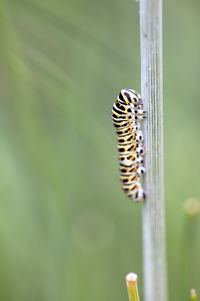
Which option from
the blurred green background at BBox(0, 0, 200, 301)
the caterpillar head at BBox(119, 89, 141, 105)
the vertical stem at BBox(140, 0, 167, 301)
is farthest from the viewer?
the blurred green background at BBox(0, 0, 200, 301)

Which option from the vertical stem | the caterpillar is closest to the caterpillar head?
the caterpillar

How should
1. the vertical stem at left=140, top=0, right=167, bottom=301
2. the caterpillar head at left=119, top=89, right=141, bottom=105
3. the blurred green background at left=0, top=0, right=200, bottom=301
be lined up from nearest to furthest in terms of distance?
the vertical stem at left=140, top=0, right=167, bottom=301 → the caterpillar head at left=119, top=89, right=141, bottom=105 → the blurred green background at left=0, top=0, right=200, bottom=301

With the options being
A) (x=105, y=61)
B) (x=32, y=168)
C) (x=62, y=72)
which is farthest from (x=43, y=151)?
A: (x=105, y=61)

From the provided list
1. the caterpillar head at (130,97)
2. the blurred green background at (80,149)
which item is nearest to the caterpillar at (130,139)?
the caterpillar head at (130,97)

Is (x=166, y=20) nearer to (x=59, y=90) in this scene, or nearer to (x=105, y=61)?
(x=105, y=61)

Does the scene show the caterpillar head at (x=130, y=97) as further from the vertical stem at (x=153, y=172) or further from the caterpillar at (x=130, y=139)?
the vertical stem at (x=153, y=172)

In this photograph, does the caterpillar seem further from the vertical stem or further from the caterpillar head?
the vertical stem
